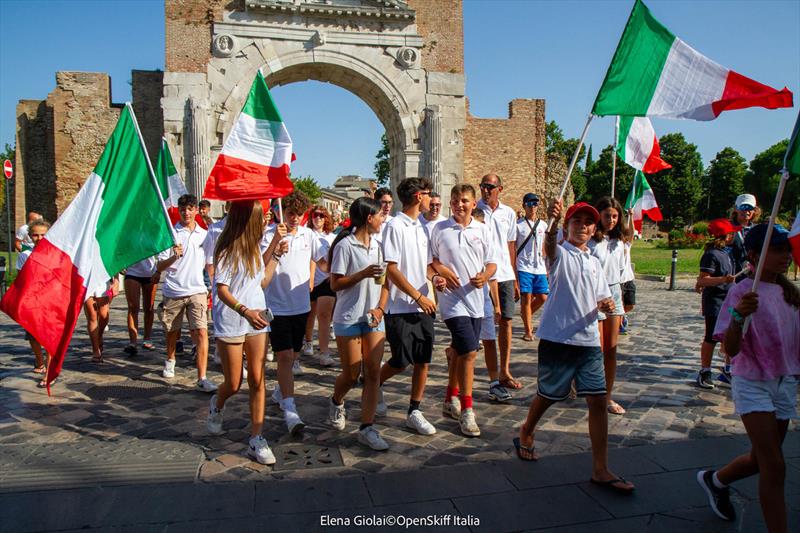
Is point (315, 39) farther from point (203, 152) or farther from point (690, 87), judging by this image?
point (690, 87)

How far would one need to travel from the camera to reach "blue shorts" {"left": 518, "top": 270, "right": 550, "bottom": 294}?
784 centimetres

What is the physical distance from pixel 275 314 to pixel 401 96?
1400 cm

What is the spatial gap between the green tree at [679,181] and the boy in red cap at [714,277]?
62266 millimetres

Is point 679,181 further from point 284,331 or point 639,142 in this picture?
point 284,331

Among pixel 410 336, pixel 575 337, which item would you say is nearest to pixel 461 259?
pixel 410 336

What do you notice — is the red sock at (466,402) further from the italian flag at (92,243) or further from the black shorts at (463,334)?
the italian flag at (92,243)

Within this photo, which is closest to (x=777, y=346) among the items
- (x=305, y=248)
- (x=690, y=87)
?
(x=690, y=87)

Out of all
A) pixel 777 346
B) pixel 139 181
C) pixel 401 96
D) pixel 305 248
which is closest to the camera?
pixel 777 346

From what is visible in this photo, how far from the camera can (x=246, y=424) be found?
4.84 m

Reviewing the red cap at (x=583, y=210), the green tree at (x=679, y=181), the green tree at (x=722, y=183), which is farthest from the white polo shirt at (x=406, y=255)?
the green tree at (x=722, y=183)

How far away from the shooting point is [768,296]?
295cm

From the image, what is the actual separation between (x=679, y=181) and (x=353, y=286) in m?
67.7

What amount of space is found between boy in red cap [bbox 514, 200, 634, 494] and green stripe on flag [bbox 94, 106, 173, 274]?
300cm

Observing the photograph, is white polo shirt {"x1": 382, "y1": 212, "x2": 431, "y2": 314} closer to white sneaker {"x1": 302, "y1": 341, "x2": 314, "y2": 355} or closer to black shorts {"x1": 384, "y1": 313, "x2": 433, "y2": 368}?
black shorts {"x1": 384, "y1": 313, "x2": 433, "y2": 368}
